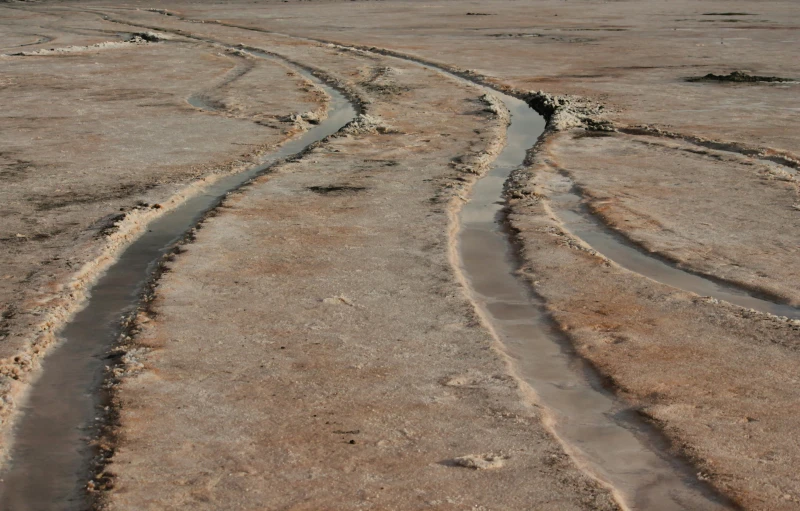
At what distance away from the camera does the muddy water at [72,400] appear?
4.60 meters

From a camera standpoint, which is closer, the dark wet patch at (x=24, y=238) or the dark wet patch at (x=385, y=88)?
the dark wet patch at (x=24, y=238)

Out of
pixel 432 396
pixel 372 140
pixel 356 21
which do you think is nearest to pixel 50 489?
pixel 432 396

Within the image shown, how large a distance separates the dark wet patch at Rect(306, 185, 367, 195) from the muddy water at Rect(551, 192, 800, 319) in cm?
205

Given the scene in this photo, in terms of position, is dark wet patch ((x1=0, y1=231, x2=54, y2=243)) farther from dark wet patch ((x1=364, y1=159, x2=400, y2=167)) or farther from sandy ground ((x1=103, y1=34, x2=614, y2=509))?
dark wet patch ((x1=364, y1=159, x2=400, y2=167))

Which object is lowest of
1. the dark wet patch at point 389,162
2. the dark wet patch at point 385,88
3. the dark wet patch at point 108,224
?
the dark wet patch at point 108,224

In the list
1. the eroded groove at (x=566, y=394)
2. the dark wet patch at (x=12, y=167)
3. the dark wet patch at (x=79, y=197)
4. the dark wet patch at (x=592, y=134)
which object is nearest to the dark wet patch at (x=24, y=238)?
the dark wet patch at (x=79, y=197)

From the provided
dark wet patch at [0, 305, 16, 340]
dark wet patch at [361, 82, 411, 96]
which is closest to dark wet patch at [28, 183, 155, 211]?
dark wet patch at [0, 305, 16, 340]

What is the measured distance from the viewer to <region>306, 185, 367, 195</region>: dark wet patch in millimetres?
10156

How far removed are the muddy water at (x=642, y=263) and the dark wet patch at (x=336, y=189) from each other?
6.72 feet

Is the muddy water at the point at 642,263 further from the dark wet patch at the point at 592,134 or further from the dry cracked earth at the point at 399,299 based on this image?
the dark wet patch at the point at 592,134

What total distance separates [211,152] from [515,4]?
40585 mm

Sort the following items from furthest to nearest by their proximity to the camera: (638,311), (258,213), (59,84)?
(59,84) < (258,213) < (638,311)

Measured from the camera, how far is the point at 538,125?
49.5ft

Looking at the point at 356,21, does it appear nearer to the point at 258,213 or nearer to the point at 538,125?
the point at 538,125
